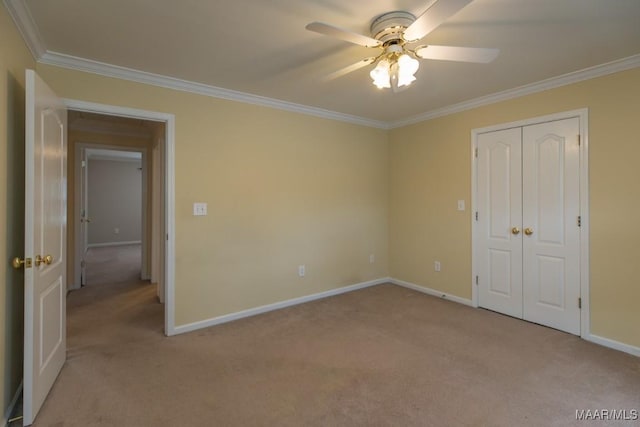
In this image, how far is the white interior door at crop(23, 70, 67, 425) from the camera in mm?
1698

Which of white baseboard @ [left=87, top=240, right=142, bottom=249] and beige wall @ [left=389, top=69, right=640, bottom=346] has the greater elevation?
beige wall @ [left=389, top=69, right=640, bottom=346]

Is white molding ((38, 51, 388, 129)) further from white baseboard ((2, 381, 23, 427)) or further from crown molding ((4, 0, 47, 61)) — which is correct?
white baseboard ((2, 381, 23, 427))

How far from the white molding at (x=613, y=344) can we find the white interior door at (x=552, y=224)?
0.37ft

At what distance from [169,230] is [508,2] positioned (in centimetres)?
302

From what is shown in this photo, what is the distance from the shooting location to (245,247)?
3.36 meters

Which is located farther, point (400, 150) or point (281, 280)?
point (400, 150)

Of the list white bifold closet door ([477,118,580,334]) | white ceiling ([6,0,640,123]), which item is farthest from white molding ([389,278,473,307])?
white ceiling ([6,0,640,123])

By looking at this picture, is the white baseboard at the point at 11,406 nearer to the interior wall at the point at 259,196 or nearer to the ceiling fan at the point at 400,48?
the interior wall at the point at 259,196

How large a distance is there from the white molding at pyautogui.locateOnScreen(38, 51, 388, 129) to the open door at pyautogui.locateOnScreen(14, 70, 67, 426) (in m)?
0.42

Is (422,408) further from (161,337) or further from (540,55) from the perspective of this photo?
(540,55)

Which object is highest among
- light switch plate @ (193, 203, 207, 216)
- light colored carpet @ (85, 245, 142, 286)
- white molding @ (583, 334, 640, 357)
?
light switch plate @ (193, 203, 207, 216)

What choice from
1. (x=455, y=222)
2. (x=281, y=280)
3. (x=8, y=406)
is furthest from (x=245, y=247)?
(x=455, y=222)

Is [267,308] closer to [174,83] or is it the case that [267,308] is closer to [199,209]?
[199,209]

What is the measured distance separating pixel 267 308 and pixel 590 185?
10.9 feet
